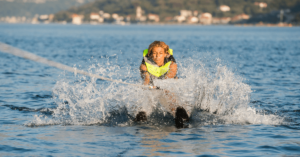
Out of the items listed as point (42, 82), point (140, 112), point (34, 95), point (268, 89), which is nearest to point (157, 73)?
point (140, 112)

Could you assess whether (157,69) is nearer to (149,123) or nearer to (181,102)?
(181,102)

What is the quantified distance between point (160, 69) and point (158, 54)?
1.36 ft

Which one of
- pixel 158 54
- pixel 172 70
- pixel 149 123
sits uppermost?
pixel 158 54

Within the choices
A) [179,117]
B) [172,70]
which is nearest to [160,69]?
[172,70]

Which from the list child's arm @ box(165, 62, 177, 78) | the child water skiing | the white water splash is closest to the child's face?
the child water skiing

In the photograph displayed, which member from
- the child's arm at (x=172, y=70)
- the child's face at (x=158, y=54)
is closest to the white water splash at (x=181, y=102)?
the child's arm at (x=172, y=70)

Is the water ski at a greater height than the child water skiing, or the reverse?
the child water skiing

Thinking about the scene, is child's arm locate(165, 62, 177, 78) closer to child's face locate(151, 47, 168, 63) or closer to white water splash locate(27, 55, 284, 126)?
white water splash locate(27, 55, 284, 126)

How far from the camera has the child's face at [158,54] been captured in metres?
9.66

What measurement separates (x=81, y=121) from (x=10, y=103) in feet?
11.3

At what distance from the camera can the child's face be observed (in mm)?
9656

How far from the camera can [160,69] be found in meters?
9.80

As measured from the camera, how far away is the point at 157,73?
32.2 ft

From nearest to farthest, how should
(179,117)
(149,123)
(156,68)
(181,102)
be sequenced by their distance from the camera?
(179,117), (149,123), (156,68), (181,102)
